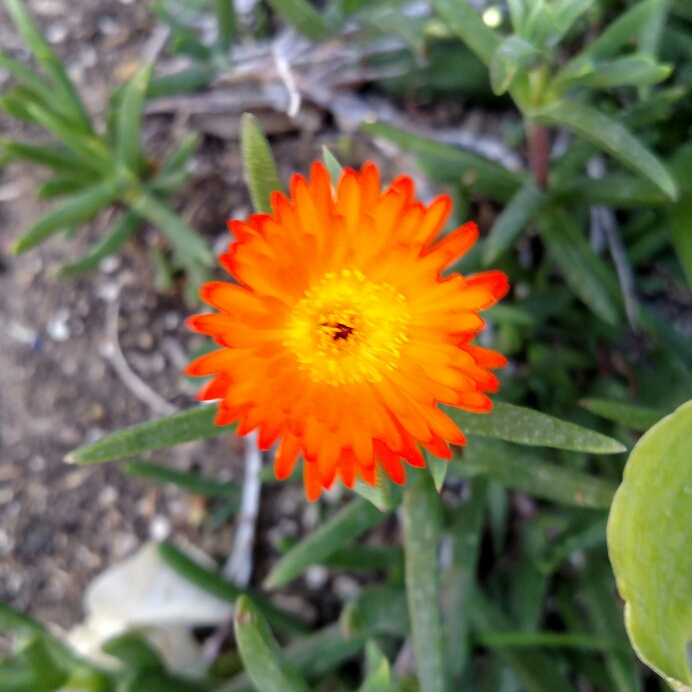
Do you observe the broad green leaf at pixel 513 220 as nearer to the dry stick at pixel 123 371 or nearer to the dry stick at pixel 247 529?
the dry stick at pixel 247 529

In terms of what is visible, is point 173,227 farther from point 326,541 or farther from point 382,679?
point 382,679

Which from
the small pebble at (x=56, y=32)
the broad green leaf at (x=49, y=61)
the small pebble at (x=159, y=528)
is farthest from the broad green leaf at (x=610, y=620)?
the small pebble at (x=56, y=32)

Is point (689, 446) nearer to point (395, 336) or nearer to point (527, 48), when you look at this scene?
point (395, 336)

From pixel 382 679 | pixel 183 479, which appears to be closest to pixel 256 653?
pixel 382 679

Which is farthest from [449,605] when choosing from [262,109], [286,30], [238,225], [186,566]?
[286,30]

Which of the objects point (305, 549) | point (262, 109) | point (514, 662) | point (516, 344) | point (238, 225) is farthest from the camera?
point (262, 109)

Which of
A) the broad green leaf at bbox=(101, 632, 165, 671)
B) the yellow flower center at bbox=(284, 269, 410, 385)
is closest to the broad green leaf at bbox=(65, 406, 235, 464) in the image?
the yellow flower center at bbox=(284, 269, 410, 385)
